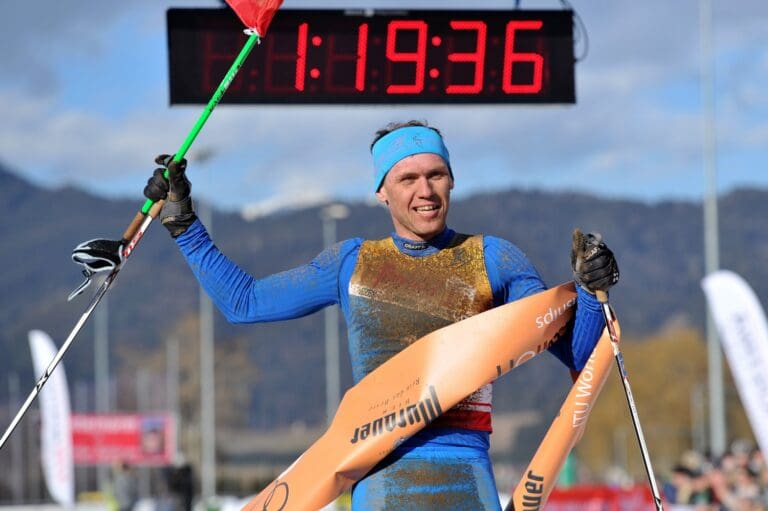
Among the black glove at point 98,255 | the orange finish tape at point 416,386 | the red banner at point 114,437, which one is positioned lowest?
the red banner at point 114,437

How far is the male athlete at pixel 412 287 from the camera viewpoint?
192 inches

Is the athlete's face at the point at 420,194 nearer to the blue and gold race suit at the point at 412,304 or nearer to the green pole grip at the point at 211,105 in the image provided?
the blue and gold race suit at the point at 412,304

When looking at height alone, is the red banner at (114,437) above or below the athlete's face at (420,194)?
below

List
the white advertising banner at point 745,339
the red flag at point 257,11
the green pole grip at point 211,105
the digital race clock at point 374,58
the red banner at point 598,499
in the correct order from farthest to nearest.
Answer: the red banner at point 598,499 → the white advertising banner at point 745,339 → the digital race clock at point 374,58 → the red flag at point 257,11 → the green pole grip at point 211,105

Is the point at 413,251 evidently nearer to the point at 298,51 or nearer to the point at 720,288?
the point at 298,51

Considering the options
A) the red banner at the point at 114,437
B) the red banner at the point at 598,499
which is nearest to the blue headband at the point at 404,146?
the red banner at the point at 598,499

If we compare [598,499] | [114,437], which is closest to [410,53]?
[598,499]

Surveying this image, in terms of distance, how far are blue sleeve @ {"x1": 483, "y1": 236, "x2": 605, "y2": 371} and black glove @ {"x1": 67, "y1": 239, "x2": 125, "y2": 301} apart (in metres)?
1.37

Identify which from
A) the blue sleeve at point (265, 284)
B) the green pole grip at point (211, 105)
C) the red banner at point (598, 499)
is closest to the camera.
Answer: the blue sleeve at point (265, 284)

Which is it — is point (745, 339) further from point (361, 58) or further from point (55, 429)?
point (55, 429)

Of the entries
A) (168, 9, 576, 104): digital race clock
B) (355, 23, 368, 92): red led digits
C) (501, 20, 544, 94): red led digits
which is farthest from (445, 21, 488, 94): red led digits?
(355, 23, 368, 92): red led digits

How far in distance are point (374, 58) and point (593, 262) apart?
12.4ft

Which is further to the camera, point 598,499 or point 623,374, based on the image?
point 598,499

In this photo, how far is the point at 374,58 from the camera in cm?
842
